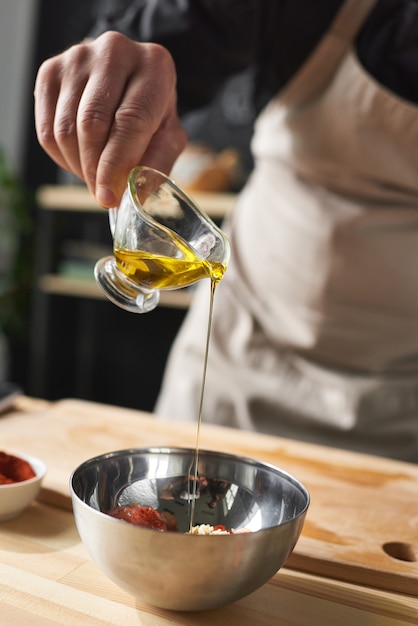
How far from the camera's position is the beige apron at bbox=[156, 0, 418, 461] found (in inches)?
43.6

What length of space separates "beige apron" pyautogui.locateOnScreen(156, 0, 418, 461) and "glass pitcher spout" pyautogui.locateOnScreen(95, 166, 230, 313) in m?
0.51

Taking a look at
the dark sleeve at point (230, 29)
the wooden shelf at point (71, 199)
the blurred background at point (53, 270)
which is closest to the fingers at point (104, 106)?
the dark sleeve at point (230, 29)

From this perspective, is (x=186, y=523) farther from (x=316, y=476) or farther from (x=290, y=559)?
(x=316, y=476)

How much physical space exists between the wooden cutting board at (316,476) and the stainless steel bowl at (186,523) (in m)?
0.07

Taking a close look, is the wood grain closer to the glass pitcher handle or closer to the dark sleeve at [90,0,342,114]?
the glass pitcher handle

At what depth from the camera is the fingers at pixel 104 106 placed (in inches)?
26.4

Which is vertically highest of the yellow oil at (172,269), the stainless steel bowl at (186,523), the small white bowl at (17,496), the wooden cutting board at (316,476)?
the yellow oil at (172,269)

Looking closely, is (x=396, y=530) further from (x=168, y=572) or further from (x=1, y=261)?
(x=1, y=261)

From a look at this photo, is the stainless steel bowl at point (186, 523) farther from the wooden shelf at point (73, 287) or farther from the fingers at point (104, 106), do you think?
the wooden shelf at point (73, 287)

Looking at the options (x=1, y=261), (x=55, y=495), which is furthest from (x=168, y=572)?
(x=1, y=261)

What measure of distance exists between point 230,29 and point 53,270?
2.01 metres

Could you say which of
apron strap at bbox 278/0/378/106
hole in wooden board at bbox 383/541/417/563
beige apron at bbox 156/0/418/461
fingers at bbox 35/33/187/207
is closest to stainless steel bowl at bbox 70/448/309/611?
hole in wooden board at bbox 383/541/417/563

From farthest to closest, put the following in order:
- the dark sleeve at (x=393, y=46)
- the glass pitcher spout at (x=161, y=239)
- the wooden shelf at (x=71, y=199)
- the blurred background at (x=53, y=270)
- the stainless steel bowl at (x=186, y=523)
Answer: the blurred background at (x=53, y=270), the wooden shelf at (x=71, y=199), the dark sleeve at (x=393, y=46), the glass pitcher spout at (x=161, y=239), the stainless steel bowl at (x=186, y=523)

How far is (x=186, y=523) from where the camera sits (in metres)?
0.63
